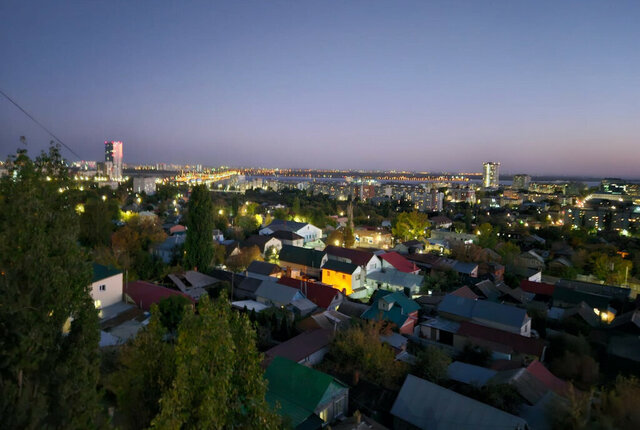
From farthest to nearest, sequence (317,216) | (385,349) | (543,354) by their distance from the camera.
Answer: (317,216) → (543,354) → (385,349)

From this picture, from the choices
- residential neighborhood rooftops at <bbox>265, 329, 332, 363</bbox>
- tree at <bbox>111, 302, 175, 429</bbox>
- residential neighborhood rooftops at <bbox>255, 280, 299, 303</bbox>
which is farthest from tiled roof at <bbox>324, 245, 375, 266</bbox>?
Result: tree at <bbox>111, 302, 175, 429</bbox>

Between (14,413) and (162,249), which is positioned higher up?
(14,413)

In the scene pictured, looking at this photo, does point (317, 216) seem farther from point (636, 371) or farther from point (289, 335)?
point (636, 371)

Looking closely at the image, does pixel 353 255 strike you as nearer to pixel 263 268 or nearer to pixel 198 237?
pixel 263 268

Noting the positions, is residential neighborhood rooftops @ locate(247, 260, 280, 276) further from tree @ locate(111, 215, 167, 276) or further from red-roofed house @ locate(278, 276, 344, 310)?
tree @ locate(111, 215, 167, 276)

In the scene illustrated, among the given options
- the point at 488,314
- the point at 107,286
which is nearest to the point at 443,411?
the point at 488,314

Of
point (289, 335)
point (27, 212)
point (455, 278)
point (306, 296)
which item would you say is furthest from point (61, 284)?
point (455, 278)
